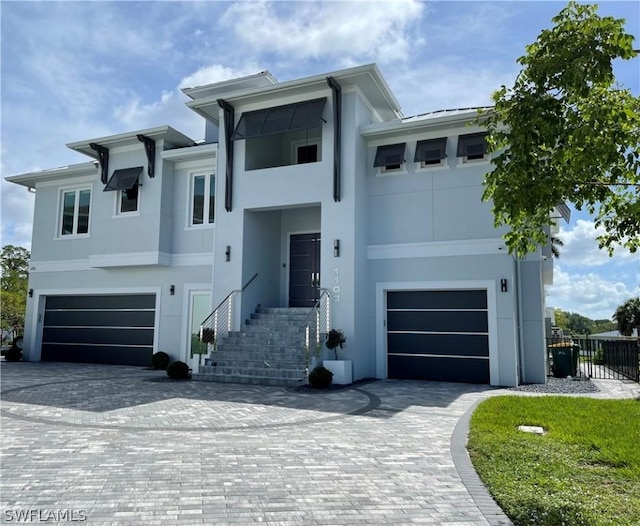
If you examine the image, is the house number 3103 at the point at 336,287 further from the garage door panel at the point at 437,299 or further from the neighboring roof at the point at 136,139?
the neighboring roof at the point at 136,139

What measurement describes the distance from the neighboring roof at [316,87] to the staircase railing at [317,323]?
5667mm

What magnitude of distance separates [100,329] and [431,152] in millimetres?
12829

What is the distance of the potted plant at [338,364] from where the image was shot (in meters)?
11.8

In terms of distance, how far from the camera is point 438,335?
1312cm

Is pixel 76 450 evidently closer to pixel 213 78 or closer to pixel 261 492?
pixel 261 492

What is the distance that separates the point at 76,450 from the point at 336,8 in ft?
30.2

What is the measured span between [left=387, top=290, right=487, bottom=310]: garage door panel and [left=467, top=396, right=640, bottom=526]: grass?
435 centimetres

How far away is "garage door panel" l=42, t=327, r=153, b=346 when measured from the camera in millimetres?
16609

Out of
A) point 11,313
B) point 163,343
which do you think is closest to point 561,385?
point 163,343

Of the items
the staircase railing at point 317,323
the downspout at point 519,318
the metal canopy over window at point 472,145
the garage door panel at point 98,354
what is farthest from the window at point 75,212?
the downspout at point 519,318

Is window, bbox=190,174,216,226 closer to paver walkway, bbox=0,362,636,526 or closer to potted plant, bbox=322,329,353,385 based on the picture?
potted plant, bbox=322,329,353,385

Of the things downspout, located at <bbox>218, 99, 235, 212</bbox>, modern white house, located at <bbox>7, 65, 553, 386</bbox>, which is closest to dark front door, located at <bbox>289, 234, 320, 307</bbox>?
modern white house, located at <bbox>7, 65, 553, 386</bbox>

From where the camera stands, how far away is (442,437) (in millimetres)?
6738

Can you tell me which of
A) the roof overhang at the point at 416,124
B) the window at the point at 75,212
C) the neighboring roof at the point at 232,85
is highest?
the neighboring roof at the point at 232,85
